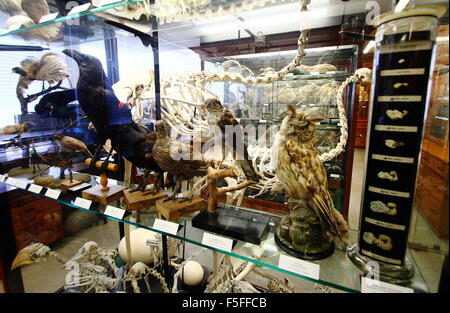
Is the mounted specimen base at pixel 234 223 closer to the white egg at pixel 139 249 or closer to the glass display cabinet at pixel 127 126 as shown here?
the glass display cabinet at pixel 127 126

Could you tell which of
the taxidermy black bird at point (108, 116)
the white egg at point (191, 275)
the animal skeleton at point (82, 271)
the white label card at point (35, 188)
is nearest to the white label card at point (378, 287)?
the taxidermy black bird at point (108, 116)

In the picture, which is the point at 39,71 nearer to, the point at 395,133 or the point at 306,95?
the point at 306,95

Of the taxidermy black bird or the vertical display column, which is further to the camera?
the taxidermy black bird

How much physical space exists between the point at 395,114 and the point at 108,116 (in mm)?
983

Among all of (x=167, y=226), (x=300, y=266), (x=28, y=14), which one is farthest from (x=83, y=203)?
(x=28, y=14)

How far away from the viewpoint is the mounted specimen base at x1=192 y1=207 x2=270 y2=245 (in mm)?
727

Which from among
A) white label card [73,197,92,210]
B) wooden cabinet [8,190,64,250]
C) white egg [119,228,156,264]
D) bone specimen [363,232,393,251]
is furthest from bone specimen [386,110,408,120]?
wooden cabinet [8,190,64,250]

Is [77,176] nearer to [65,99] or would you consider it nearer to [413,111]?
[65,99]

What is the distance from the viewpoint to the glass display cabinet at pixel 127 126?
92cm

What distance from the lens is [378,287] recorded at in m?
0.52

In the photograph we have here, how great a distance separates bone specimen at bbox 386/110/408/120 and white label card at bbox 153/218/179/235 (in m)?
0.70

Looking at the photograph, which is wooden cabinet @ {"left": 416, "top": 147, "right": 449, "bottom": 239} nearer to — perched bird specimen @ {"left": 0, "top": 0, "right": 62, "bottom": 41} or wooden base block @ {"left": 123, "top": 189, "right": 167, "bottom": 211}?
wooden base block @ {"left": 123, "top": 189, "right": 167, "bottom": 211}
